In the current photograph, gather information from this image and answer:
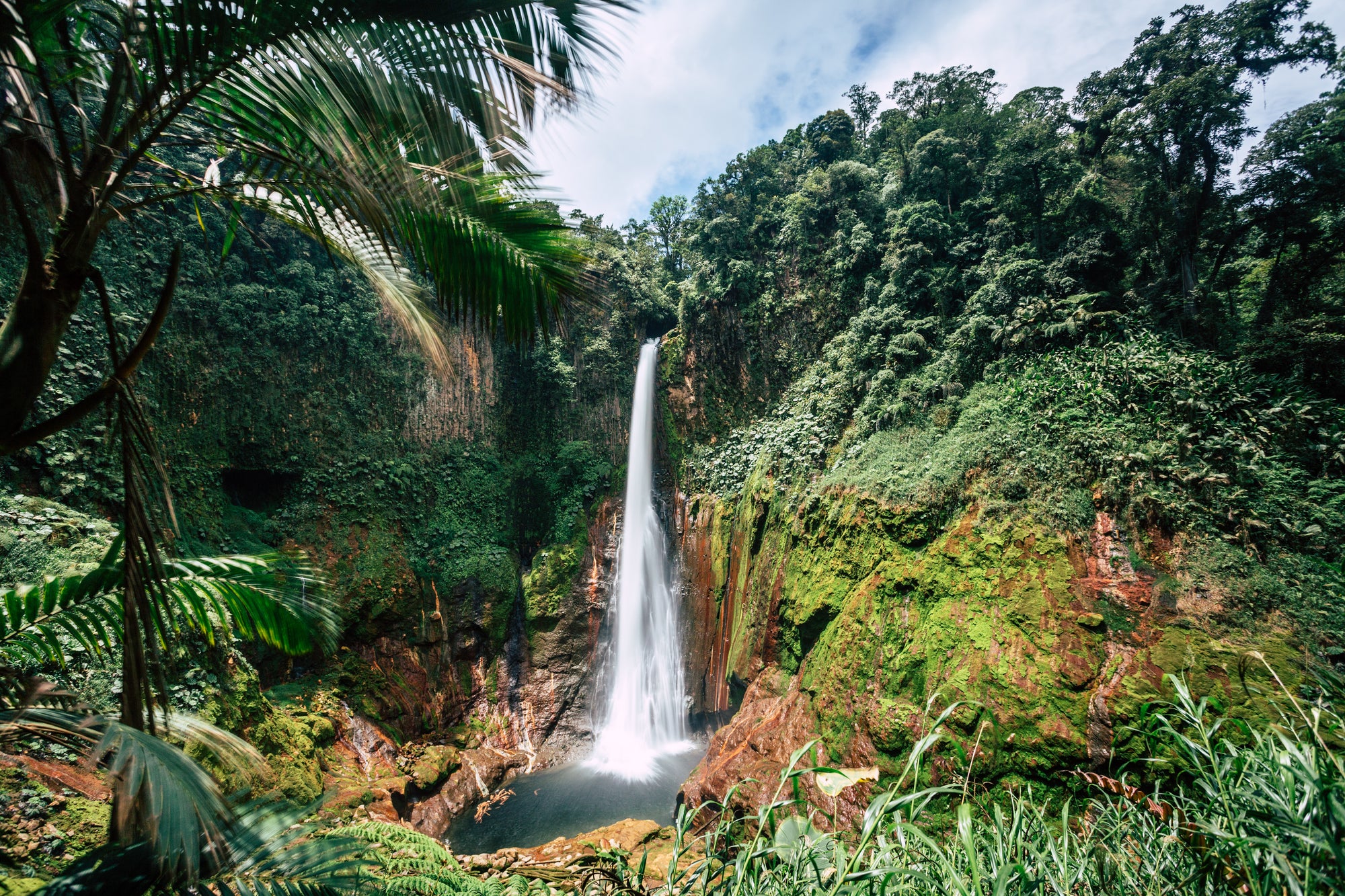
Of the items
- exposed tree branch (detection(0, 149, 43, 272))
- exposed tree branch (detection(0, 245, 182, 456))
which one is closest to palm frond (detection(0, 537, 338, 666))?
exposed tree branch (detection(0, 245, 182, 456))

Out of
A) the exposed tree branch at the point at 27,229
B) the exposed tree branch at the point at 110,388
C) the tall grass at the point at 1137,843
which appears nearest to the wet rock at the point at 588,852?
the tall grass at the point at 1137,843

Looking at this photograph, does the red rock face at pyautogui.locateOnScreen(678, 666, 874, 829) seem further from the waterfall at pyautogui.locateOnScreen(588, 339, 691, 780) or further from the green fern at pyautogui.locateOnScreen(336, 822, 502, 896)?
the waterfall at pyautogui.locateOnScreen(588, 339, 691, 780)

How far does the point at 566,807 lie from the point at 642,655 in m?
4.00

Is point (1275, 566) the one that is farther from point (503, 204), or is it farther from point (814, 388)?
point (814, 388)

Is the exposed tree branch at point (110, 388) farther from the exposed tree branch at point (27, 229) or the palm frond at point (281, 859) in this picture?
the palm frond at point (281, 859)

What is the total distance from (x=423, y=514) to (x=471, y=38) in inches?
490

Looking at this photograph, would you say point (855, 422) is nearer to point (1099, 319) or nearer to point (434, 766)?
point (1099, 319)

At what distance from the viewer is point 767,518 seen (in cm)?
1030

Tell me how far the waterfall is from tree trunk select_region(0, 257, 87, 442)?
10.6 meters

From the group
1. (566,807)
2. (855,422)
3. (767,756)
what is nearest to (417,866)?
(767,756)

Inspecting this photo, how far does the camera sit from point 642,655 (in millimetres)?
12703

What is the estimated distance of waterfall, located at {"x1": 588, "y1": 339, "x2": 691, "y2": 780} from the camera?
11383 mm

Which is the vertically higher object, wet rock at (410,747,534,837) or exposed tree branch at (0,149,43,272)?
exposed tree branch at (0,149,43,272)

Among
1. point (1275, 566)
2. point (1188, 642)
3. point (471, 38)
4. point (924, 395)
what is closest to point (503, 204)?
point (471, 38)
